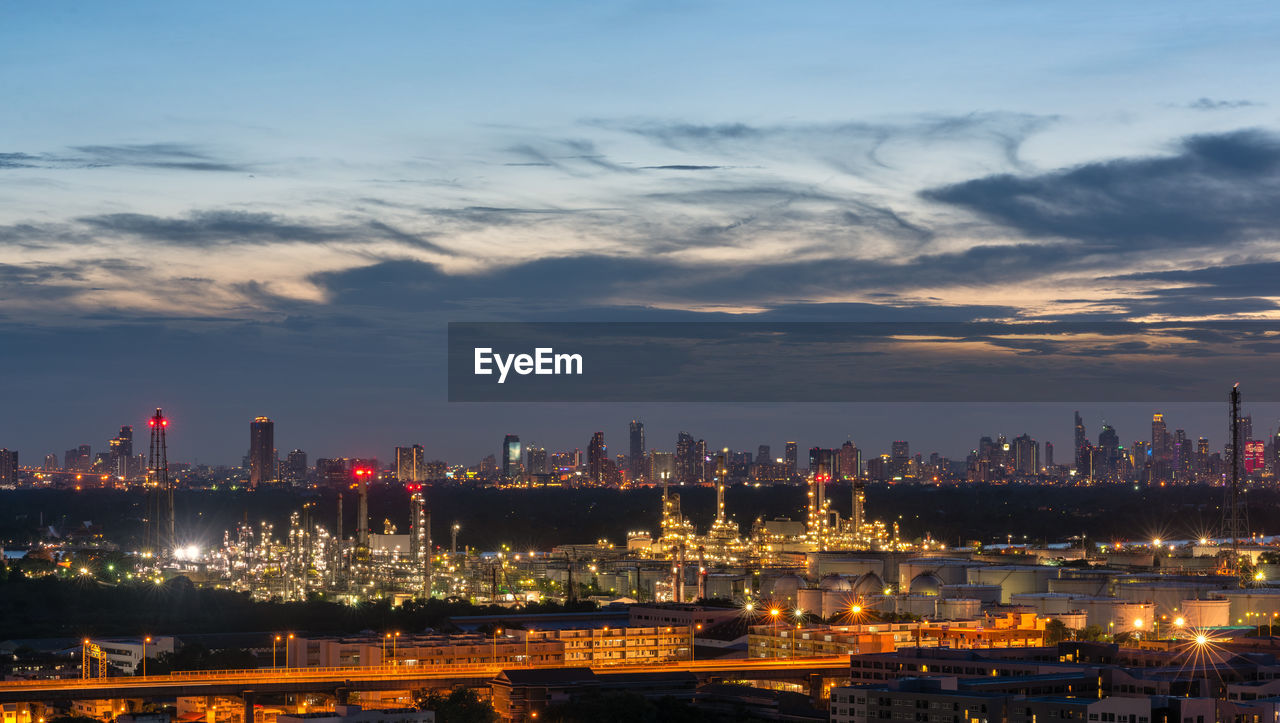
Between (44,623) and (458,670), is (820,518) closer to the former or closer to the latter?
(44,623)

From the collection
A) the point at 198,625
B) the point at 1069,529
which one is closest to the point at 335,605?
the point at 198,625

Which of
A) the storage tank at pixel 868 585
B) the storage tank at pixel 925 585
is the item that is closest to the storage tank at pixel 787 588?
the storage tank at pixel 868 585

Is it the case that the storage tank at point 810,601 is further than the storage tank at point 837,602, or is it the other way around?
the storage tank at point 810,601

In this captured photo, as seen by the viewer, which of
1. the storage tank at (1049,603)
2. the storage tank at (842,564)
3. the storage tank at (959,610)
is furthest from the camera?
the storage tank at (842,564)

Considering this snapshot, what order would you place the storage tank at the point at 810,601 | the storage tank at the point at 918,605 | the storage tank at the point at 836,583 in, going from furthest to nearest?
the storage tank at the point at 836,583
the storage tank at the point at 810,601
the storage tank at the point at 918,605

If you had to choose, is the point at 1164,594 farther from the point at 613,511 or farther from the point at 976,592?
the point at 613,511

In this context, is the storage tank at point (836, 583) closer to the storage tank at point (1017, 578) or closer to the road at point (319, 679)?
the storage tank at point (1017, 578)

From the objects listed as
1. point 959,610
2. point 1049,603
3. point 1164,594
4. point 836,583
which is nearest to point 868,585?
point 836,583
